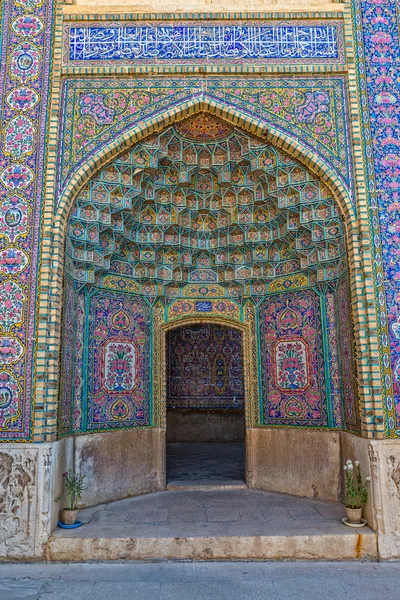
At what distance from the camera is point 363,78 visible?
5.45 meters

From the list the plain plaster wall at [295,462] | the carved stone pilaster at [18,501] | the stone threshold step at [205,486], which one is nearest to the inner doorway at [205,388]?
the stone threshold step at [205,486]

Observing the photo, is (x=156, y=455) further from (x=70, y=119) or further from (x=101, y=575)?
(x=70, y=119)

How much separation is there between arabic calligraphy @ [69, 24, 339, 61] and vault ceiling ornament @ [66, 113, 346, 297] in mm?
804

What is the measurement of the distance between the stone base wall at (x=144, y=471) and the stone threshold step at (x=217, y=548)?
0.58 ft

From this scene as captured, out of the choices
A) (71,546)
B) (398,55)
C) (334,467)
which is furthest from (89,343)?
(398,55)

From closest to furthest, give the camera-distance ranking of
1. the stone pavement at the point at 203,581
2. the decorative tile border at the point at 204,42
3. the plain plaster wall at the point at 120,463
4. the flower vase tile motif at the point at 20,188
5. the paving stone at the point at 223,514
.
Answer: the stone pavement at the point at 203,581
the flower vase tile motif at the point at 20,188
the paving stone at the point at 223,514
the decorative tile border at the point at 204,42
the plain plaster wall at the point at 120,463

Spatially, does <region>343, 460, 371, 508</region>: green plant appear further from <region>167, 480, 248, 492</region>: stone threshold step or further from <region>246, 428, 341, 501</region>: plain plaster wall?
<region>167, 480, 248, 492</region>: stone threshold step

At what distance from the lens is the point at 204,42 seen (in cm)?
560

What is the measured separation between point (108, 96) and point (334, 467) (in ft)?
16.4

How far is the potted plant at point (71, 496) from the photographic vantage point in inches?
191

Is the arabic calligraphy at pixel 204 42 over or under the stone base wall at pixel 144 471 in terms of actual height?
over

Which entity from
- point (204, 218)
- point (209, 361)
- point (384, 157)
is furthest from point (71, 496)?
point (209, 361)

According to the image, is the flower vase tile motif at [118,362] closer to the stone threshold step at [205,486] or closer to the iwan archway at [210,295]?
the iwan archway at [210,295]

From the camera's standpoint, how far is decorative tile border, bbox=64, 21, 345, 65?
5551 mm
